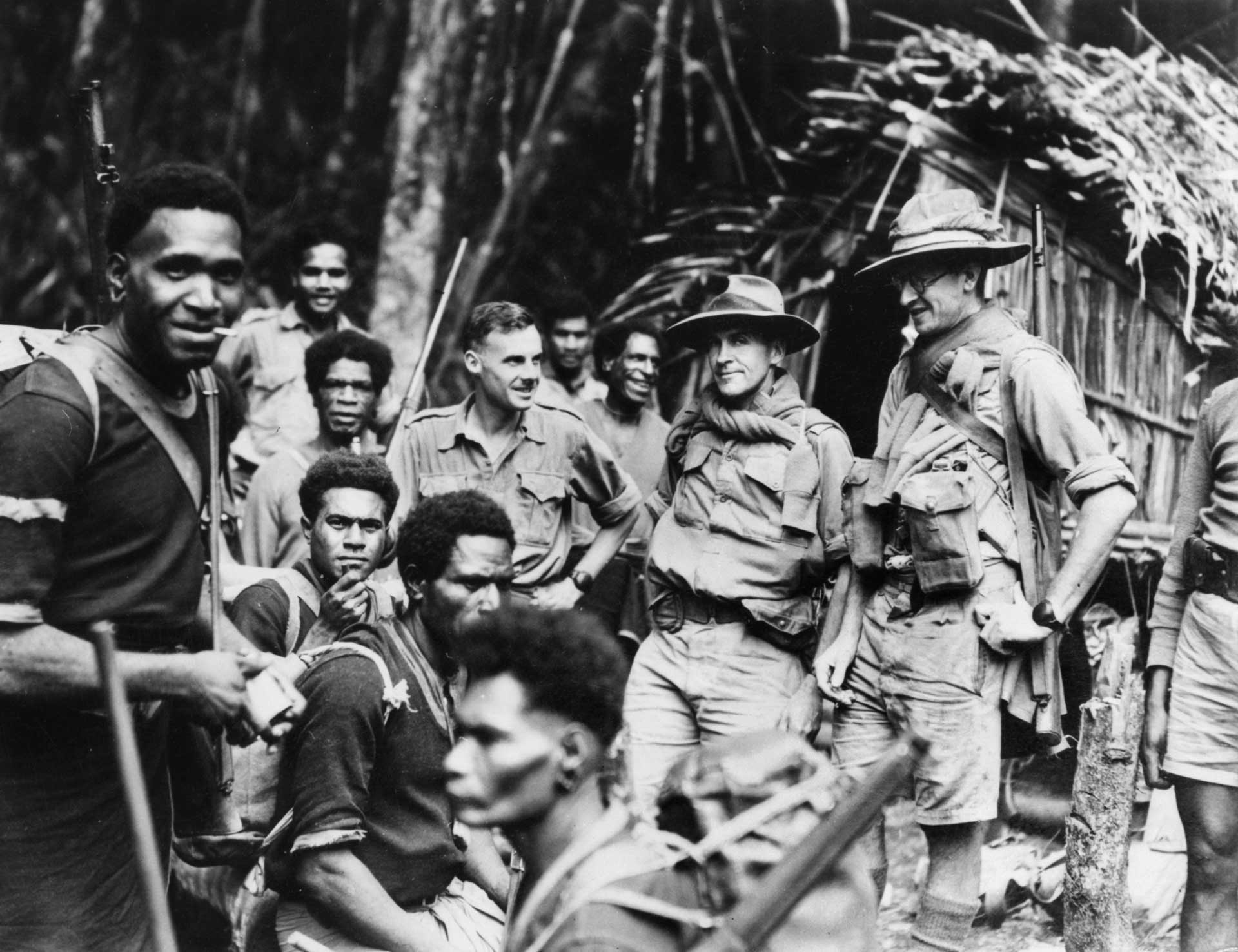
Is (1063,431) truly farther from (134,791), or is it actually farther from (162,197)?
(134,791)

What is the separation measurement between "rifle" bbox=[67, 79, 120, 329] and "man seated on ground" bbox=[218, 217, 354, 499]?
1614 millimetres

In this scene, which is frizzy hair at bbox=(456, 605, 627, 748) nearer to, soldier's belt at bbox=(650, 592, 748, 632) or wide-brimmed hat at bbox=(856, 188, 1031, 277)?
wide-brimmed hat at bbox=(856, 188, 1031, 277)

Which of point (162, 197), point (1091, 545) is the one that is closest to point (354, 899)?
point (162, 197)

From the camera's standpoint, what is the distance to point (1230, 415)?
14.9 feet

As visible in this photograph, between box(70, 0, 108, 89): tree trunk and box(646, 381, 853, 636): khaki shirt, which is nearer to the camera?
box(646, 381, 853, 636): khaki shirt

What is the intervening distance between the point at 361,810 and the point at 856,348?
342 cm

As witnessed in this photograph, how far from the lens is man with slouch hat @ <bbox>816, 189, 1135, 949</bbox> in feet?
13.8

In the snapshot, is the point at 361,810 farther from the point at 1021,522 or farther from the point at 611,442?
the point at 611,442

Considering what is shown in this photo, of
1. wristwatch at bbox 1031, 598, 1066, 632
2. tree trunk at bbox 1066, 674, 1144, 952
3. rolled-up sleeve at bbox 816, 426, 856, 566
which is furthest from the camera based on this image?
rolled-up sleeve at bbox 816, 426, 856, 566

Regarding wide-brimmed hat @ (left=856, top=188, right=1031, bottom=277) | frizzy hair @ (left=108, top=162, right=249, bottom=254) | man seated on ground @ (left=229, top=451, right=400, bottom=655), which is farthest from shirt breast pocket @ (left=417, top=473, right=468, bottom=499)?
frizzy hair @ (left=108, top=162, right=249, bottom=254)

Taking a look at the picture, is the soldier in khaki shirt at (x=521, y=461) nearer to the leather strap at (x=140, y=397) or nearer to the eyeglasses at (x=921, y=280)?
the eyeglasses at (x=921, y=280)

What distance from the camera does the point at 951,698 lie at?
168 inches

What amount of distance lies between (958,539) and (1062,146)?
245 cm

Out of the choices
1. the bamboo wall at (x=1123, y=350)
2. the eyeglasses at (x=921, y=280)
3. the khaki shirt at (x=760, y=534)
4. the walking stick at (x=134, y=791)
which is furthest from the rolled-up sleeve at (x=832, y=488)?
the walking stick at (x=134, y=791)
